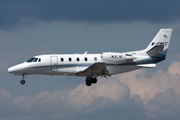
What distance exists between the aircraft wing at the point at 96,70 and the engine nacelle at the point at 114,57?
1396 millimetres

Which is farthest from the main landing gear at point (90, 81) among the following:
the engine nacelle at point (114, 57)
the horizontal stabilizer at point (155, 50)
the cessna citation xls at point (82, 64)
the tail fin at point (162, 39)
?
the tail fin at point (162, 39)

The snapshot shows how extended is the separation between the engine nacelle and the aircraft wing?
1.40 m

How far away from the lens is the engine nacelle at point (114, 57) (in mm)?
42062

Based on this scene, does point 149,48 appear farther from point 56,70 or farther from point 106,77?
point 56,70

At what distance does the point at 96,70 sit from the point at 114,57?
273 cm

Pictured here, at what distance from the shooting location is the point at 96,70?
41844mm

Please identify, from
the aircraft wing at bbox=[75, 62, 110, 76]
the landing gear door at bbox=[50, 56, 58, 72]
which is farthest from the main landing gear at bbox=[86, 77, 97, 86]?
the landing gear door at bbox=[50, 56, 58, 72]

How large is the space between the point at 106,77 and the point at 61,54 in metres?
6.52

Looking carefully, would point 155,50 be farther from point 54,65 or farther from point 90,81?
point 54,65

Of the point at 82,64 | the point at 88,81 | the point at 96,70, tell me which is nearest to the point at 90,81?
the point at 88,81

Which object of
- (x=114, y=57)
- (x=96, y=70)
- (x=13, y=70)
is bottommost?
(x=96, y=70)

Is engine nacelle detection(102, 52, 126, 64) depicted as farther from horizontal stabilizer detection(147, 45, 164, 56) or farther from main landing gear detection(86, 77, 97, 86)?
horizontal stabilizer detection(147, 45, 164, 56)

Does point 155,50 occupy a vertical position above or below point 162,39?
below

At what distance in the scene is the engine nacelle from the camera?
42.1m
